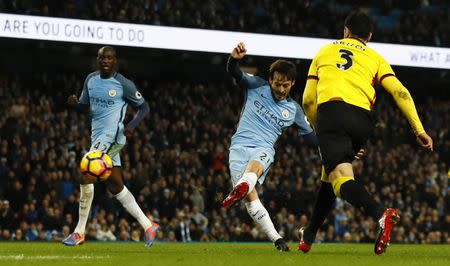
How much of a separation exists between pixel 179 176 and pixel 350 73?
39.6ft

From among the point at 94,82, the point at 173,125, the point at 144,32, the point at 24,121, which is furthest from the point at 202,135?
the point at 94,82

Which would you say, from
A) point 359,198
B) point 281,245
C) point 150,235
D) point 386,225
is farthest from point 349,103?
point 150,235

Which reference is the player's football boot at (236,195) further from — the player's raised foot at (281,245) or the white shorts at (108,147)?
the white shorts at (108,147)

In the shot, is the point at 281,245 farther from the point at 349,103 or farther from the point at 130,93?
the point at 130,93

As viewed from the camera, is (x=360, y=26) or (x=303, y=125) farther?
(x=303, y=125)

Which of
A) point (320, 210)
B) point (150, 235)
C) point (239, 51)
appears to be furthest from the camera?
point (150, 235)

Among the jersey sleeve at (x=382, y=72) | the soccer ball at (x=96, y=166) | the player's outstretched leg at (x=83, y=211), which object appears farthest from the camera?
the player's outstretched leg at (x=83, y=211)

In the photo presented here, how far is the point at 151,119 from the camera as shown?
22.9m

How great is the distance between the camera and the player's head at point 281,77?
30.3 feet

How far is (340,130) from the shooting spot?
7574 mm

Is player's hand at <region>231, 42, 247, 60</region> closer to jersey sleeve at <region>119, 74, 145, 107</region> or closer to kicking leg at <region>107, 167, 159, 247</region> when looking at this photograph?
jersey sleeve at <region>119, 74, 145, 107</region>

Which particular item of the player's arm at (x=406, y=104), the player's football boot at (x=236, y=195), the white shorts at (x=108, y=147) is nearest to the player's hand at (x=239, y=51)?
the player's football boot at (x=236, y=195)

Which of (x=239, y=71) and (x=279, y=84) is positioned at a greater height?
(x=239, y=71)

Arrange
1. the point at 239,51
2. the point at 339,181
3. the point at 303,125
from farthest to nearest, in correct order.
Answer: the point at 303,125 < the point at 239,51 < the point at 339,181
